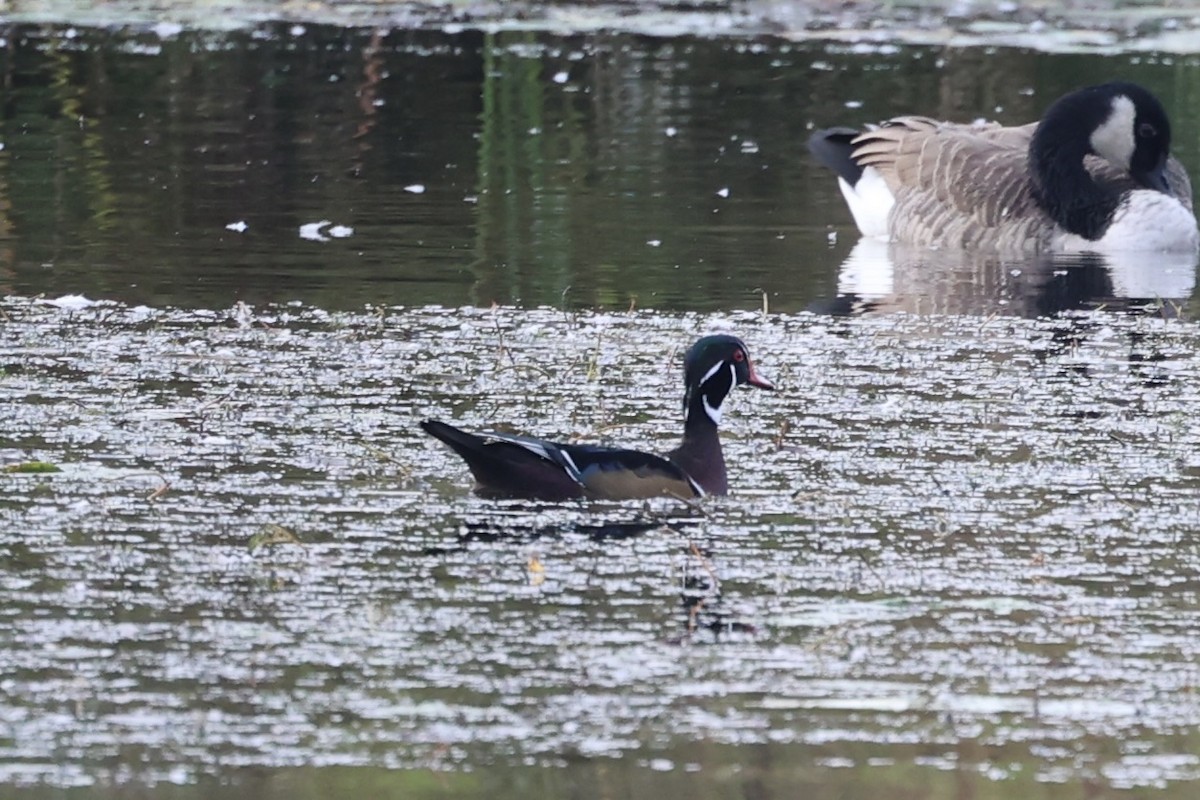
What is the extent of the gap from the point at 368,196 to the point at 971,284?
14.0 ft

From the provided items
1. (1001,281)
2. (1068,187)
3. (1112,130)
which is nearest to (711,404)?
(1001,281)

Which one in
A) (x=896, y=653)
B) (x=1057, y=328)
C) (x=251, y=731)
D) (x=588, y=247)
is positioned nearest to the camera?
(x=251, y=731)

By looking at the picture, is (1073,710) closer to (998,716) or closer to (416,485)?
(998,716)

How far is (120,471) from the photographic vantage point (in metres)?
7.50

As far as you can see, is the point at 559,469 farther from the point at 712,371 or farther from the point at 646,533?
the point at 712,371

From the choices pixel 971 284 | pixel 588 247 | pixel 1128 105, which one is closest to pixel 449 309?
pixel 588 247

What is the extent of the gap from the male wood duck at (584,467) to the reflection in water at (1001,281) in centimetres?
409


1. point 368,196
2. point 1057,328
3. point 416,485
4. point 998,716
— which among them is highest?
point 368,196

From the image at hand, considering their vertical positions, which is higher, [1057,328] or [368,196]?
[368,196]

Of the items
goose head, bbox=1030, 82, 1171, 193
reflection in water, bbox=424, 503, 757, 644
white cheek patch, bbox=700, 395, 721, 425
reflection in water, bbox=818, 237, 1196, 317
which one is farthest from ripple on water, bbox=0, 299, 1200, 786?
goose head, bbox=1030, 82, 1171, 193

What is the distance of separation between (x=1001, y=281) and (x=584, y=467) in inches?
247

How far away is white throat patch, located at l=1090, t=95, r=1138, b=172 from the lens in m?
14.5

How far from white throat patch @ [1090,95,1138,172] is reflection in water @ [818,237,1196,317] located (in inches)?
37.6

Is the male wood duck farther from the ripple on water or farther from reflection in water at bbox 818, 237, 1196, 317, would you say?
reflection in water at bbox 818, 237, 1196, 317
